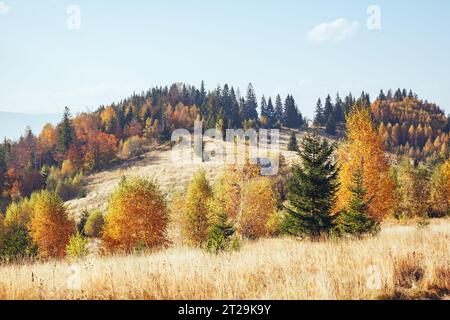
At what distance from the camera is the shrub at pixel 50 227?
41.1 m

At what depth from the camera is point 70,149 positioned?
11025cm

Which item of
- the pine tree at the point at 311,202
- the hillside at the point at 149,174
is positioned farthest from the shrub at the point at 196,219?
the hillside at the point at 149,174

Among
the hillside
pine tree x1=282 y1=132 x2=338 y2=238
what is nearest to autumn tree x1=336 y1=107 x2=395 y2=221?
pine tree x1=282 y1=132 x2=338 y2=238

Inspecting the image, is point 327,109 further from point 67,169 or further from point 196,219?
point 196,219

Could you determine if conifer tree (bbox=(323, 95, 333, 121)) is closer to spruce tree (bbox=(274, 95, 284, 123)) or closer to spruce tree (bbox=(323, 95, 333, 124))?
spruce tree (bbox=(323, 95, 333, 124))

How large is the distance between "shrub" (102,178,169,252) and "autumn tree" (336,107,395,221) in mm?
19110

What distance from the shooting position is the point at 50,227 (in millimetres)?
41625

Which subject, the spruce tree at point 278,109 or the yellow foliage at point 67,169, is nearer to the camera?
Result: the yellow foliage at point 67,169

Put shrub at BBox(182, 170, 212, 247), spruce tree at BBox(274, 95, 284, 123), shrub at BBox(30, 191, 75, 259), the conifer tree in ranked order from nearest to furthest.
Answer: shrub at BBox(182, 170, 212, 247)
shrub at BBox(30, 191, 75, 259)
the conifer tree
spruce tree at BBox(274, 95, 284, 123)

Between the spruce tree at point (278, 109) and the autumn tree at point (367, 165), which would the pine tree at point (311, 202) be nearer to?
the autumn tree at point (367, 165)

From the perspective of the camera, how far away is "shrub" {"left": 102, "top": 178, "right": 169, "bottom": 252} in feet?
110

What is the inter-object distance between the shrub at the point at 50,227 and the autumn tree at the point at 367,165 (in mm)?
32936

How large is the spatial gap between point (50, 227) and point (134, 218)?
45.0 feet
